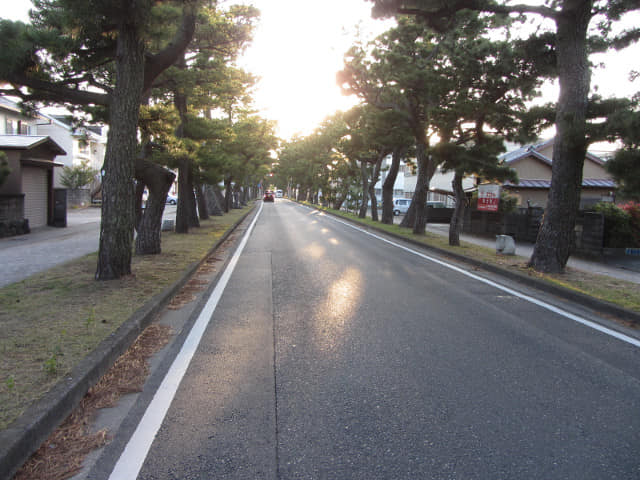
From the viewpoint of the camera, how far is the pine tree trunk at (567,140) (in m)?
9.59

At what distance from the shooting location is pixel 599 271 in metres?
11.6

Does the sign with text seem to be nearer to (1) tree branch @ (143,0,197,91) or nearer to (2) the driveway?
(1) tree branch @ (143,0,197,91)

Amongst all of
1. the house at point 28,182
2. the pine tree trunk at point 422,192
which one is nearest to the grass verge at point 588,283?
the pine tree trunk at point 422,192

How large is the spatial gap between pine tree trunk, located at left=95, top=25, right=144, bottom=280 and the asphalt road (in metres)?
2.45

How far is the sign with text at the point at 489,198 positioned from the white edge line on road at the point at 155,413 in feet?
43.2

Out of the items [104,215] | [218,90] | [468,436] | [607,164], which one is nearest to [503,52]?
[607,164]

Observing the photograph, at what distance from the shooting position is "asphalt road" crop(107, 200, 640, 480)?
2.82 meters

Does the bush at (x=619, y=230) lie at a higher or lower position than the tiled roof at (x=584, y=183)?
lower

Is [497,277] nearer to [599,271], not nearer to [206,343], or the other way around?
[599,271]

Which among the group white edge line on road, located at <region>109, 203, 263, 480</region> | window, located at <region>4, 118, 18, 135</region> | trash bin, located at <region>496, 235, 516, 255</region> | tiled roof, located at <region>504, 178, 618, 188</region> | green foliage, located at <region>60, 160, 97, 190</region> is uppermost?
window, located at <region>4, 118, 18, 135</region>

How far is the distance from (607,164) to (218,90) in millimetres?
11819

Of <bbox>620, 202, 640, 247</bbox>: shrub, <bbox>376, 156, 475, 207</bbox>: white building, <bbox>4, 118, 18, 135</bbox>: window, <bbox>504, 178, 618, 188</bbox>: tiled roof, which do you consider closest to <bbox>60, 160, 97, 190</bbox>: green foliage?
<bbox>4, 118, 18, 135</bbox>: window

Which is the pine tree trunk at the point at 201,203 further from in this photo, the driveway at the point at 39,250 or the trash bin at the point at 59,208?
the trash bin at the point at 59,208

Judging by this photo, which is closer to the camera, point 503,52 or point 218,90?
point 503,52
